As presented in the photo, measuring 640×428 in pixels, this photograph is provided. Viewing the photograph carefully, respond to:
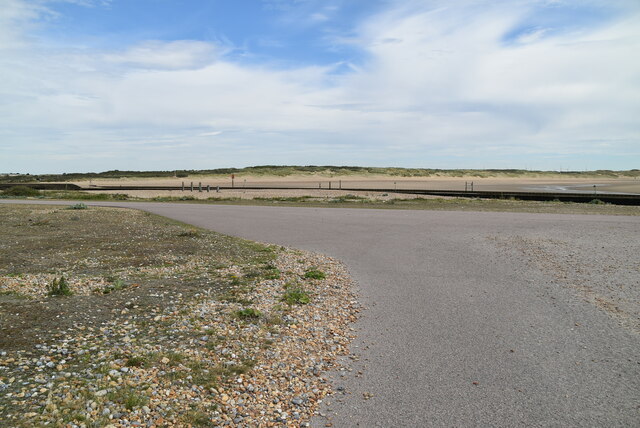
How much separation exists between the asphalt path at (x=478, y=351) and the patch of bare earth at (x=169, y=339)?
1.76ft

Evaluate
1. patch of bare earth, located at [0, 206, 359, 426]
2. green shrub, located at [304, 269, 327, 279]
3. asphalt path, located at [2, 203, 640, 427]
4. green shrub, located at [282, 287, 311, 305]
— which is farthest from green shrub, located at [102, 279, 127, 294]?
asphalt path, located at [2, 203, 640, 427]

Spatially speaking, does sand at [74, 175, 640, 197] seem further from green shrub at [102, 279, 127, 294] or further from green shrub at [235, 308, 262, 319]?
green shrub at [235, 308, 262, 319]

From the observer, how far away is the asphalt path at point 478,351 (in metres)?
4.73

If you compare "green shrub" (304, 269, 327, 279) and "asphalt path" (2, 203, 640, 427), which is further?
"green shrub" (304, 269, 327, 279)

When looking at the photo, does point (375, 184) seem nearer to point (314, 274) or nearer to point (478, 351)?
point (314, 274)

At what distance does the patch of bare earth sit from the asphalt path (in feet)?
1.76

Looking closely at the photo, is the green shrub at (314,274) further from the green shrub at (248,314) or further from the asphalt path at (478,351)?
the green shrub at (248,314)

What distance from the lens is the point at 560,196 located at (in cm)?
3903

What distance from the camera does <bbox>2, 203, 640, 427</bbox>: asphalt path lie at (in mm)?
4734

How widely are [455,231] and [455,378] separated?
521 inches

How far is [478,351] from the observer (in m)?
6.22

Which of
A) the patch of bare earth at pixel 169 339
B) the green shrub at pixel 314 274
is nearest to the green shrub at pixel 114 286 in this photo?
the patch of bare earth at pixel 169 339

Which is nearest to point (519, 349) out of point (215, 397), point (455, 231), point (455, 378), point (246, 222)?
point (455, 378)

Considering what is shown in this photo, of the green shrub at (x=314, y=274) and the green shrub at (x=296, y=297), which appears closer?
the green shrub at (x=296, y=297)
